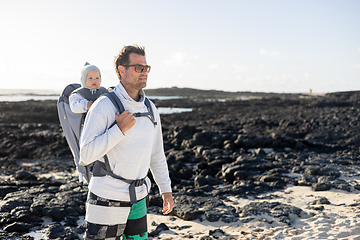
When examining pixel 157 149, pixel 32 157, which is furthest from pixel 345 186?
pixel 32 157

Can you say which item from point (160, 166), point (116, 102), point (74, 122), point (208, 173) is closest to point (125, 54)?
point (116, 102)

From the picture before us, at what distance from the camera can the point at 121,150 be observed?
2170mm

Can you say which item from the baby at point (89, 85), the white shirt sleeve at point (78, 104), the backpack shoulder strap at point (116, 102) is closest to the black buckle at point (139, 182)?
the backpack shoulder strap at point (116, 102)

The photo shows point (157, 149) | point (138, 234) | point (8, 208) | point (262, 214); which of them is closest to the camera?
point (138, 234)

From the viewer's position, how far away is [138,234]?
2.35 meters

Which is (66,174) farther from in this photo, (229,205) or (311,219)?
(311,219)

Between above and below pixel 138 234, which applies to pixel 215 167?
below

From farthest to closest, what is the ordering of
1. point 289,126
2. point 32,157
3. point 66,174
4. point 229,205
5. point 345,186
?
point 289,126 < point 32,157 < point 66,174 < point 345,186 < point 229,205

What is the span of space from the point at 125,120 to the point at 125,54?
0.57 meters

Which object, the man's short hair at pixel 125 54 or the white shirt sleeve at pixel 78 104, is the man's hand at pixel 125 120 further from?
the white shirt sleeve at pixel 78 104

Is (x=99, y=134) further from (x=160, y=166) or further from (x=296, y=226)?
(x=296, y=226)

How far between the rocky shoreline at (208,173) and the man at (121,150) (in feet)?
9.76

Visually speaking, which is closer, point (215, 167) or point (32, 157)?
point (215, 167)

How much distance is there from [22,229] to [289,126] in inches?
661
